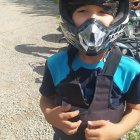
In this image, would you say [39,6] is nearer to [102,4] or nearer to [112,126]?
[102,4]

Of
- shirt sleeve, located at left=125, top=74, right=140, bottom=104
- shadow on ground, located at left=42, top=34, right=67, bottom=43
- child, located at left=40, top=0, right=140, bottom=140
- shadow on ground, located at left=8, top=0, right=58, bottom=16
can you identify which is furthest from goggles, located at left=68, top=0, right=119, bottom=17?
shadow on ground, located at left=8, top=0, right=58, bottom=16

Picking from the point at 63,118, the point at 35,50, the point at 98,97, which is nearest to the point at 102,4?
the point at 98,97

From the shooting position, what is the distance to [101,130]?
5.56 ft

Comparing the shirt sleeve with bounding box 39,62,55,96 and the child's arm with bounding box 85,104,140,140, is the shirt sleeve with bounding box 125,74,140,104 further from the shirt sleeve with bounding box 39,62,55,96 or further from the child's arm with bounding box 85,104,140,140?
the shirt sleeve with bounding box 39,62,55,96

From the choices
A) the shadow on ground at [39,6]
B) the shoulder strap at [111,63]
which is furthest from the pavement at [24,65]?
the shoulder strap at [111,63]

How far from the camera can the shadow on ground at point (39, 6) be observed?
40.1 feet

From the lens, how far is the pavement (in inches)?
168

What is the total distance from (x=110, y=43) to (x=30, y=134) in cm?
259

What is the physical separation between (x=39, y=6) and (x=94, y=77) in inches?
480

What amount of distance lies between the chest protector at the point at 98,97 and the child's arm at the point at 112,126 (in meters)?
0.04

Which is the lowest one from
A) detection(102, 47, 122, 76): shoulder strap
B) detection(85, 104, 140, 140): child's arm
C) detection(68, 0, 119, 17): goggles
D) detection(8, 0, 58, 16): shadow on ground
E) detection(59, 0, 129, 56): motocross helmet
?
detection(8, 0, 58, 16): shadow on ground

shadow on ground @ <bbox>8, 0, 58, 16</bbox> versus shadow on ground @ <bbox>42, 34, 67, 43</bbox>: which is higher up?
shadow on ground @ <bbox>42, 34, 67, 43</bbox>

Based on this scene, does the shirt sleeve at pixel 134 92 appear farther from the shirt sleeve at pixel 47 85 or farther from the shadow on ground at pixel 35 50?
the shadow on ground at pixel 35 50

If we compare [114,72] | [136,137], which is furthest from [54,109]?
[136,137]
